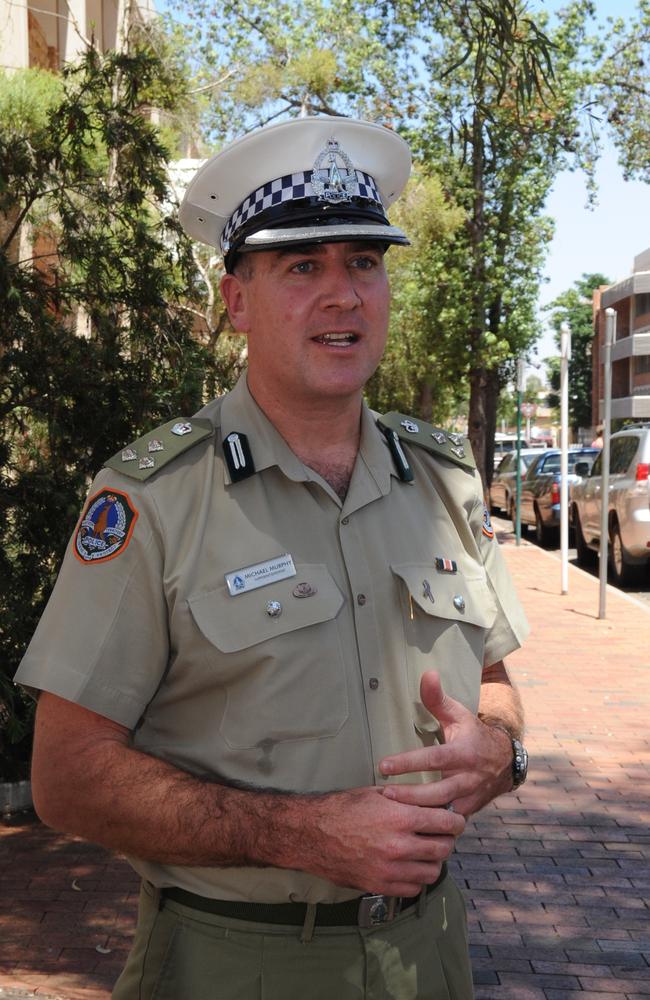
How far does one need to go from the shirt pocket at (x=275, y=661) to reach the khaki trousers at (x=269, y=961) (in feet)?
0.98

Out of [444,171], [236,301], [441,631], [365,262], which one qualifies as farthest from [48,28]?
[441,631]

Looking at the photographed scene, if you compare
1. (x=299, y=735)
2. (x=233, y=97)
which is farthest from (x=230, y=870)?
(x=233, y=97)

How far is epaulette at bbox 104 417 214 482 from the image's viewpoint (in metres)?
2.01

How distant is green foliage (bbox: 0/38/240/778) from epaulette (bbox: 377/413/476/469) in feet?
10.5

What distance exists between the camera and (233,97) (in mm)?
23453

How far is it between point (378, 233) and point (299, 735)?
2.80ft

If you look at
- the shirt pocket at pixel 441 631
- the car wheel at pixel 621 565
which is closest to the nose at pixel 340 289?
the shirt pocket at pixel 441 631

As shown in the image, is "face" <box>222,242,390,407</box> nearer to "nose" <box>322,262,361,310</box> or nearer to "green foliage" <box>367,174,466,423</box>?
"nose" <box>322,262,361,310</box>

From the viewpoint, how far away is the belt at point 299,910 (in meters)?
1.91

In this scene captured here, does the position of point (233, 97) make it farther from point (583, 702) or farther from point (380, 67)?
point (583, 702)

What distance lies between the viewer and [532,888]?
509cm

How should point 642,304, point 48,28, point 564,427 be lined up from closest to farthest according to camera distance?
point 564,427 < point 48,28 < point 642,304

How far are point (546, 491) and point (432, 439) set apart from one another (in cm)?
1909

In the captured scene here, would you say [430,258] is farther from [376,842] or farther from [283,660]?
[376,842]
